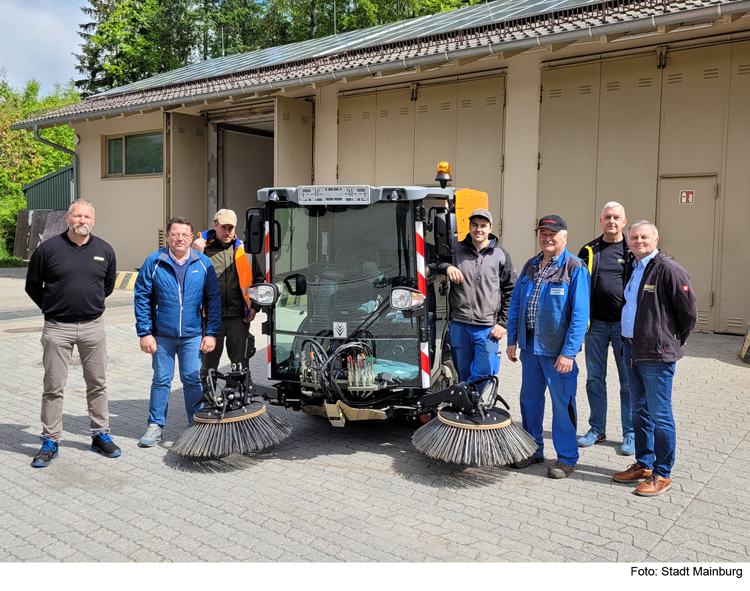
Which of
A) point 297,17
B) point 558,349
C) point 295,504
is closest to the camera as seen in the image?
point 295,504

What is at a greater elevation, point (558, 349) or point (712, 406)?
point (558, 349)

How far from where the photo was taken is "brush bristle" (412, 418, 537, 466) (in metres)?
4.52

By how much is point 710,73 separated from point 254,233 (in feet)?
27.3

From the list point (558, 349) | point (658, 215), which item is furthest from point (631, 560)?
point (658, 215)

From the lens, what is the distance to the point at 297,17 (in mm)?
36625

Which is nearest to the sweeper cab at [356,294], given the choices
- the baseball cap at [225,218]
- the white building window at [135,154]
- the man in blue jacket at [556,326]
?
the man in blue jacket at [556,326]

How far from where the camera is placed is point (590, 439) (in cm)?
550

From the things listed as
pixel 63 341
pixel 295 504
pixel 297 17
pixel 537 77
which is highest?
pixel 297 17

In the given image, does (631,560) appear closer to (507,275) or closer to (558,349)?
(558,349)

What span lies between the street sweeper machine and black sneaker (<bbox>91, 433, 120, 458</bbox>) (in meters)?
0.69

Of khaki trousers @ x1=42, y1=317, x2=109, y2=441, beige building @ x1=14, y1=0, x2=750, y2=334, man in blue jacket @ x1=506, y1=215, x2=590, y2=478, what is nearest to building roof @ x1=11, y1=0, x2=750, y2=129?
beige building @ x1=14, y1=0, x2=750, y2=334

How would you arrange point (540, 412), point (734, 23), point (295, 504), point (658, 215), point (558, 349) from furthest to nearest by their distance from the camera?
point (658, 215), point (734, 23), point (540, 412), point (558, 349), point (295, 504)

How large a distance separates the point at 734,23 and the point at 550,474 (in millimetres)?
8209

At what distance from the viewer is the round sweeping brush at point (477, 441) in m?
4.53
